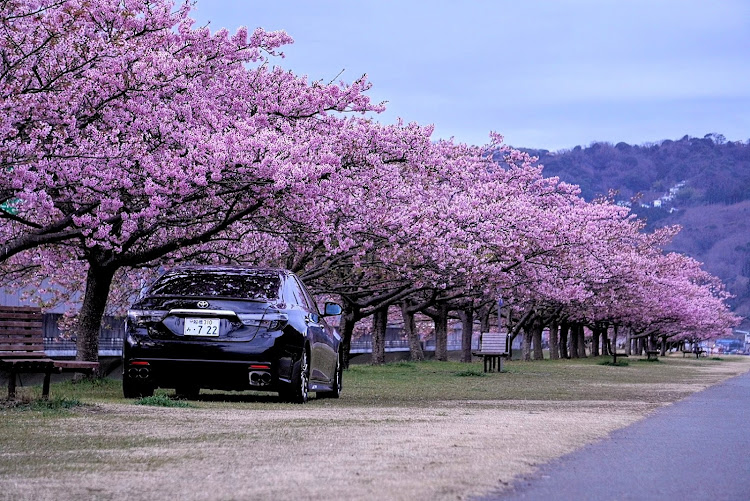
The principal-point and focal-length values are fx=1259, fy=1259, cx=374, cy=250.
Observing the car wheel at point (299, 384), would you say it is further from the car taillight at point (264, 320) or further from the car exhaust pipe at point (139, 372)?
the car exhaust pipe at point (139, 372)

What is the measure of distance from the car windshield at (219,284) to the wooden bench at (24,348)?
4.32 feet

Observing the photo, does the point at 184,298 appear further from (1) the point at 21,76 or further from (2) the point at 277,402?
(1) the point at 21,76

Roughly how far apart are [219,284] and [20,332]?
230 cm

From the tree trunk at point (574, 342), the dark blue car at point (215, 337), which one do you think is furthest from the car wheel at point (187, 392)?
the tree trunk at point (574, 342)

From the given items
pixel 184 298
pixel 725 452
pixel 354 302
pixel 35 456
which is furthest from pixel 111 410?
pixel 354 302

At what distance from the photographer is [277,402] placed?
15.4 m

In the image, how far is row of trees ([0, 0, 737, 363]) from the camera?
17.0 metres

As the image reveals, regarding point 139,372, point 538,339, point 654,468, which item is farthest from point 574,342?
point 654,468

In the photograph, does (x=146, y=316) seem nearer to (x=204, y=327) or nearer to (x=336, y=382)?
(x=204, y=327)

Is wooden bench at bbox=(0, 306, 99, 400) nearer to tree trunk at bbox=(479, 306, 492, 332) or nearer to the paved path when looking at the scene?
the paved path

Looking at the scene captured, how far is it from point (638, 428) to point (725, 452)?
96.7 inches

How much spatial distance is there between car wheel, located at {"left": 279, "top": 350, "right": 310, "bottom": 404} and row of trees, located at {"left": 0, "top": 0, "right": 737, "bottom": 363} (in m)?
3.73

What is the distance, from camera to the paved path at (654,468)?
7.00m

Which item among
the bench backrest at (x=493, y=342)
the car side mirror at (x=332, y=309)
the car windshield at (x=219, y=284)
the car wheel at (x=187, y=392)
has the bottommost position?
the car wheel at (x=187, y=392)
